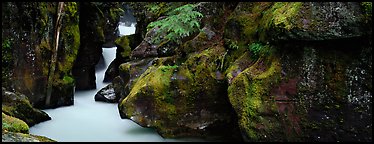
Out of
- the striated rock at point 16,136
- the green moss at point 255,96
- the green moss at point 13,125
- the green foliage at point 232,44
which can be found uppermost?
the green foliage at point 232,44

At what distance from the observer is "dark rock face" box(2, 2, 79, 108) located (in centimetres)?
897

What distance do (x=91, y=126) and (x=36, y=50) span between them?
2850 millimetres

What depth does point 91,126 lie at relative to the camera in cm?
884

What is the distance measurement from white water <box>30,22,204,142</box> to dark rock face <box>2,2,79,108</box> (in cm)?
72

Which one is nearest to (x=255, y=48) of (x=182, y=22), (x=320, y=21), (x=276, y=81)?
(x=276, y=81)

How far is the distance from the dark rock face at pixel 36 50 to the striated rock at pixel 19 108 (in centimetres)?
81

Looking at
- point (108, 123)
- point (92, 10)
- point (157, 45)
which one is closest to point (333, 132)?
point (157, 45)

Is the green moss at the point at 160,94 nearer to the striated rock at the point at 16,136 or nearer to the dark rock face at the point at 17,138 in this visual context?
the striated rock at the point at 16,136

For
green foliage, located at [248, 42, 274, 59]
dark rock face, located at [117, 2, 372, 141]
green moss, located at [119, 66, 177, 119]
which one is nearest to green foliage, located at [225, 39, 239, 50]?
dark rock face, located at [117, 2, 372, 141]

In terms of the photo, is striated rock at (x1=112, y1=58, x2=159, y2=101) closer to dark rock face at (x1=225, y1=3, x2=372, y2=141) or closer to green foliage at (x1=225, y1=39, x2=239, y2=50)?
green foliage at (x1=225, y1=39, x2=239, y2=50)

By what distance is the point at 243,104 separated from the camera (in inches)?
215

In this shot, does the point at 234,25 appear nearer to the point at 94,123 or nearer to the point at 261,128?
the point at 261,128

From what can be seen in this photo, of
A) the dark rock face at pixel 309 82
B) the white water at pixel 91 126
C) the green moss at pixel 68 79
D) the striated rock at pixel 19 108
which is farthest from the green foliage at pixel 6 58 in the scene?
the dark rock face at pixel 309 82

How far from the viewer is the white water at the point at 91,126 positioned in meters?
7.43
